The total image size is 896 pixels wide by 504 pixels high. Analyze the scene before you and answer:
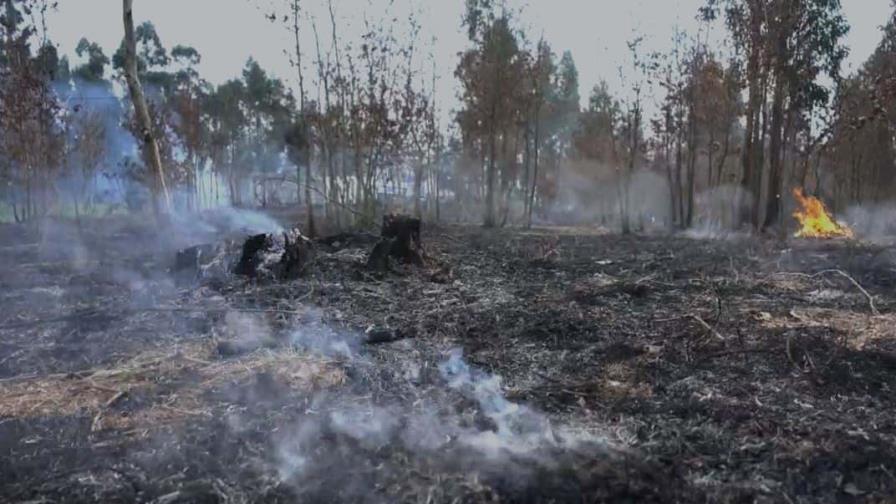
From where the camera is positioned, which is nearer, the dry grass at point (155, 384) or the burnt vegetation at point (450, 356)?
the burnt vegetation at point (450, 356)

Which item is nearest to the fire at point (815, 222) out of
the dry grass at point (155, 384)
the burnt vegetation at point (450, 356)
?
the burnt vegetation at point (450, 356)

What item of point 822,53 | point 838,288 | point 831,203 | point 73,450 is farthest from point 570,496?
point 831,203

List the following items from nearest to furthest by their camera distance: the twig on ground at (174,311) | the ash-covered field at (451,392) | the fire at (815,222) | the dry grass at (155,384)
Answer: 1. the ash-covered field at (451,392)
2. the dry grass at (155,384)
3. the twig on ground at (174,311)
4. the fire at (815,222)

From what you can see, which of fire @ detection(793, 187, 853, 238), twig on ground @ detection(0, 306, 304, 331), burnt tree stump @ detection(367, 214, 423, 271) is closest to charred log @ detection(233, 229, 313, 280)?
burnt tree stump @ detection(367, 214, 423, 271)

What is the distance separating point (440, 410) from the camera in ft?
14.5

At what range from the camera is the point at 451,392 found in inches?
190

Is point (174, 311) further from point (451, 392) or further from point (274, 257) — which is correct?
point (451, 392)

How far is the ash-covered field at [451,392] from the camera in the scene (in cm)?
338

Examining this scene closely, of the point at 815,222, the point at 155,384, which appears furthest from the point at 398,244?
the point at 815,222

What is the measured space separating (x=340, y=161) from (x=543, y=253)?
14552 millimetres

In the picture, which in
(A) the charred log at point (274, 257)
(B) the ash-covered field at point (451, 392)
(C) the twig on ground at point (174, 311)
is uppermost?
(A) the charred log at point (274, 257)

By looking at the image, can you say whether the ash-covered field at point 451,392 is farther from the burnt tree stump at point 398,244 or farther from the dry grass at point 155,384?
the burnt tree stump at point 398,244

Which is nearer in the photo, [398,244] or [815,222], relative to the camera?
[398,244]

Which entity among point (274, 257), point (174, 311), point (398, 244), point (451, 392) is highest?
point (398, 244)
